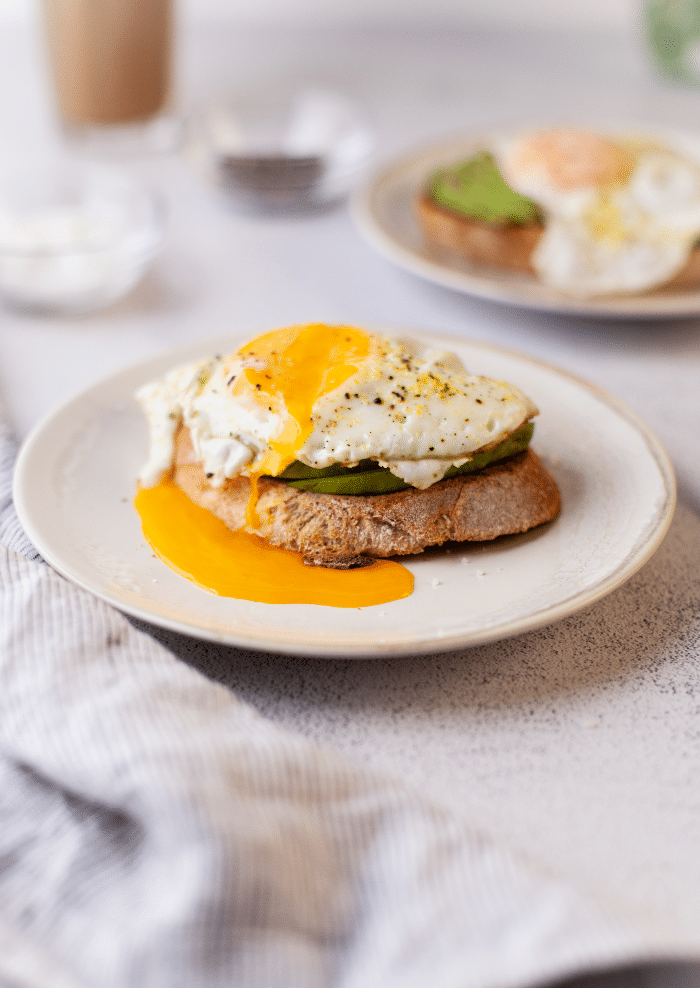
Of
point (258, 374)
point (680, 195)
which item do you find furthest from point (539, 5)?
point (258, 374)

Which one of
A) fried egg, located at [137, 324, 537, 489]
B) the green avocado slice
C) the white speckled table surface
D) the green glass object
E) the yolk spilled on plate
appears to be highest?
the green glass object

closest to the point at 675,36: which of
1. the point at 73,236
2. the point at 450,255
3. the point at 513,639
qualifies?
the point at 450,255

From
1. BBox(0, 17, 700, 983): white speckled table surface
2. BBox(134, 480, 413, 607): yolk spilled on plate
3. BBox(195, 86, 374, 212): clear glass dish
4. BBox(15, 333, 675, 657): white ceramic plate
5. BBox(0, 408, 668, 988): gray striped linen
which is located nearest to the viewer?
BBox(0, 408, 668, 988): gray striped linen

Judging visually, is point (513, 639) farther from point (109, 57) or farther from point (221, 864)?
point (109, 57)

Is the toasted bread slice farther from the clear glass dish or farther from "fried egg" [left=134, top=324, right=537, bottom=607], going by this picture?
"fried egg" [left=134, top=324, right=537, bottom=607]

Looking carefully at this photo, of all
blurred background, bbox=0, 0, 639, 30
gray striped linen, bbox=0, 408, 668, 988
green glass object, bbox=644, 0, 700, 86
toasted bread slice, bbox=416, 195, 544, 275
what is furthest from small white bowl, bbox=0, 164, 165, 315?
blurred background, bbox=0, 0, 639, 30

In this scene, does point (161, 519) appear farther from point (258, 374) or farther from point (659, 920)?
point (659, 920)

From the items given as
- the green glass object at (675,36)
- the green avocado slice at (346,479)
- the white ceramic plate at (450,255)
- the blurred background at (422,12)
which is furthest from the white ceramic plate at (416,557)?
the blurred background at (422,12)
